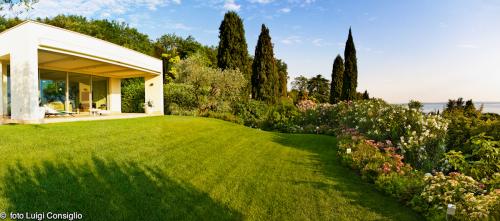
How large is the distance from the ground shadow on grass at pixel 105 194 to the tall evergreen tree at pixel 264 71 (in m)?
16.7

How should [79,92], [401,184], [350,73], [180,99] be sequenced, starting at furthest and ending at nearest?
1. [350,73]
2. [180,99]
3. [79,92]
4. [401,184]

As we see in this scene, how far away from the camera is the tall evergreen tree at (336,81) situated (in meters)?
27.6

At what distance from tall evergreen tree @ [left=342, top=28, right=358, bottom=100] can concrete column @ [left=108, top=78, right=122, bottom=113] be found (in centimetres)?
1684

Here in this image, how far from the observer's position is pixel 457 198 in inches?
176

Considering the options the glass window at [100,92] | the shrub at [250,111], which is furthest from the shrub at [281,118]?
the glass window at [100,92]

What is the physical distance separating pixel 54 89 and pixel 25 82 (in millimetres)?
7059

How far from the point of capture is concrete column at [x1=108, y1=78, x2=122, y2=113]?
19.5 m

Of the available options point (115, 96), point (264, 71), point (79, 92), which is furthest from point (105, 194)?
point (264, 71)

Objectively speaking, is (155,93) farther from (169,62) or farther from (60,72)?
(169,62)

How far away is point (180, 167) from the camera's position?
21.4 feet

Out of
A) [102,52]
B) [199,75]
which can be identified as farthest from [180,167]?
[199,75]

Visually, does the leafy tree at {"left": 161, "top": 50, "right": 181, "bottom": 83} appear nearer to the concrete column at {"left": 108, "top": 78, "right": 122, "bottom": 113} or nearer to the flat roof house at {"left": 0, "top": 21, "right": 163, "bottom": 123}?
the concrete column at {"left": 108, "top": 78, "right": 122, "bottom": 113}

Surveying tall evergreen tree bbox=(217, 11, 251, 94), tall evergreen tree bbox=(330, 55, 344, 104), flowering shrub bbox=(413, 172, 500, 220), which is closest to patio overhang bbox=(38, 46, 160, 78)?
tall evergreen tree bbox=(217, 11, 251, 94)

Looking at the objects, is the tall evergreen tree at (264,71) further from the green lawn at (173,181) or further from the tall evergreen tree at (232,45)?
the green lawn at (173,181)
